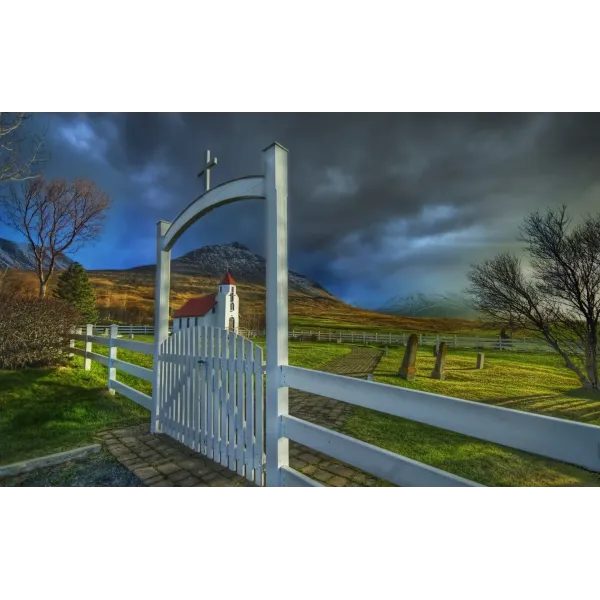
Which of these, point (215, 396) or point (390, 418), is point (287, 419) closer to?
point (215, 396)

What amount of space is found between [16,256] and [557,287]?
30.9ft

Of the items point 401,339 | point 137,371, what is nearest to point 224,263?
point 137,371

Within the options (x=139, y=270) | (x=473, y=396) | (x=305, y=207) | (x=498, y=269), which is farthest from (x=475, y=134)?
(x=139, y=270)

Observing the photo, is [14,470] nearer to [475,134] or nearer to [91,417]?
[91,417]

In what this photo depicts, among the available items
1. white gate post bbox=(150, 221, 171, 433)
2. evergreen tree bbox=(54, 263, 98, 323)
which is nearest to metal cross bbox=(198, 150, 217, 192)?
white gate post bbox=(150, 221, 171, 433)

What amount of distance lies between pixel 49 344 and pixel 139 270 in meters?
1.65

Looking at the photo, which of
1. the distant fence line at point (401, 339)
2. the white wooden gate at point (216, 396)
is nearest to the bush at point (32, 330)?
the distant fence line at point (401, 339)

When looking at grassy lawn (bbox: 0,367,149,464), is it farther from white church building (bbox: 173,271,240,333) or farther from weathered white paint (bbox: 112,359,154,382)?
white church building (bbox: 173,271,240,333)

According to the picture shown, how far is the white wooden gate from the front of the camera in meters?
1.72

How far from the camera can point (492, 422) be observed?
861 millimetres

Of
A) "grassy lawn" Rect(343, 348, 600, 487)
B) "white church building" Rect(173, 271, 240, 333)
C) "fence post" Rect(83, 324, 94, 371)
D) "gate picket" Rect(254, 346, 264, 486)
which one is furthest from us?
"white church building" Rect(173, 271, 240, 333)

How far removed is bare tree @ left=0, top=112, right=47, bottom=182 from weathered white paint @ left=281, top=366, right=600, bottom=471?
3932 mm

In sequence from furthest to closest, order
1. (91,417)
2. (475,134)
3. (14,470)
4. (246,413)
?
(475,134) < (91,417) < (14,470) < (246,413)

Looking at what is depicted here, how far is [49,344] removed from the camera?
425 cm
